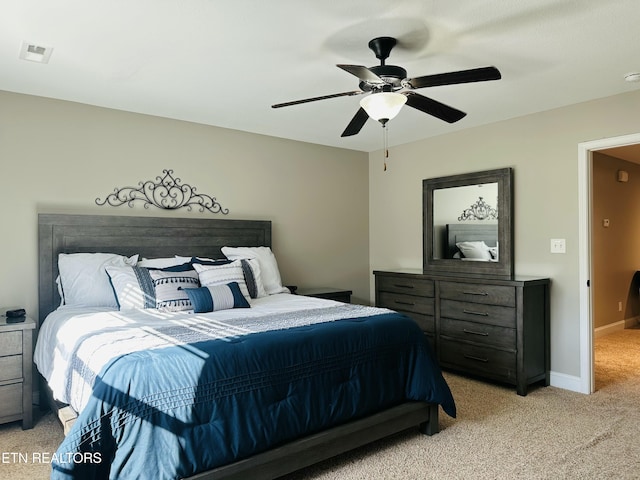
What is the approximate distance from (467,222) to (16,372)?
386 centimetres

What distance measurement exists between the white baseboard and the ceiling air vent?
4.39 meters

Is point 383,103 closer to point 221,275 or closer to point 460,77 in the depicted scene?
point 460,77

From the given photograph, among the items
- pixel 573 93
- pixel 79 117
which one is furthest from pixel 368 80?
pixel 79 117

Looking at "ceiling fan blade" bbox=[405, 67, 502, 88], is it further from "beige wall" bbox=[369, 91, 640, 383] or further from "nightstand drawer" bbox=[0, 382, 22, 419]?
"nightstand drawer" bbox=[0, 382, 22, 419]

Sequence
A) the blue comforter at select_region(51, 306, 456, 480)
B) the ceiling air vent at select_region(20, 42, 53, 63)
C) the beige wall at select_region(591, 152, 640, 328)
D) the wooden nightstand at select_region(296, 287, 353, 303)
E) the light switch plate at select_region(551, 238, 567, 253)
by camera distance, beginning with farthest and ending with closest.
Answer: the beige wall at select_region(591, 152, 640, 328), the wooden nightstand at select_region(296, 287, 353, 303), the light switch plate at select_region(551, 238, 567, 253), the ceiling air vent at select_region(20, 42, 53, 63), the blue comforter at select_region(51, 306, 456, 480)

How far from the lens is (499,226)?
13.7 feet

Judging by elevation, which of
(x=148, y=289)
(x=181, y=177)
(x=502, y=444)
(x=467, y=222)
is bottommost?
(x=502, y=444)

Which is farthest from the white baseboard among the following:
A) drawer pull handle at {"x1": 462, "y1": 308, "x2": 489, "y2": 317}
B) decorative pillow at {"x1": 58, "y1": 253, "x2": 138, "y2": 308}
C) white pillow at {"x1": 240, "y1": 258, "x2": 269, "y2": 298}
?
decorative pillow at {"x1": 58, "y1": 253, "x2": 138, "y2": 308}

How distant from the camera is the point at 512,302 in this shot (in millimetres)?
3725

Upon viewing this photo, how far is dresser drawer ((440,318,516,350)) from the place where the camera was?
375 cm

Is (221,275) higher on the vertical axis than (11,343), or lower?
higher

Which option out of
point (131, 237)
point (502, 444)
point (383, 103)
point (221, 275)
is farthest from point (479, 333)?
point (131, 237)

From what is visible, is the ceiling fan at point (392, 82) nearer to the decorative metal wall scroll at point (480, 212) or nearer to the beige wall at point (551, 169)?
the beige wall at point (551, 169)

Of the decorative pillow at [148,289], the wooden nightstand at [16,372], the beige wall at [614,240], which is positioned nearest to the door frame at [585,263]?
the beige wall at [614,240]
